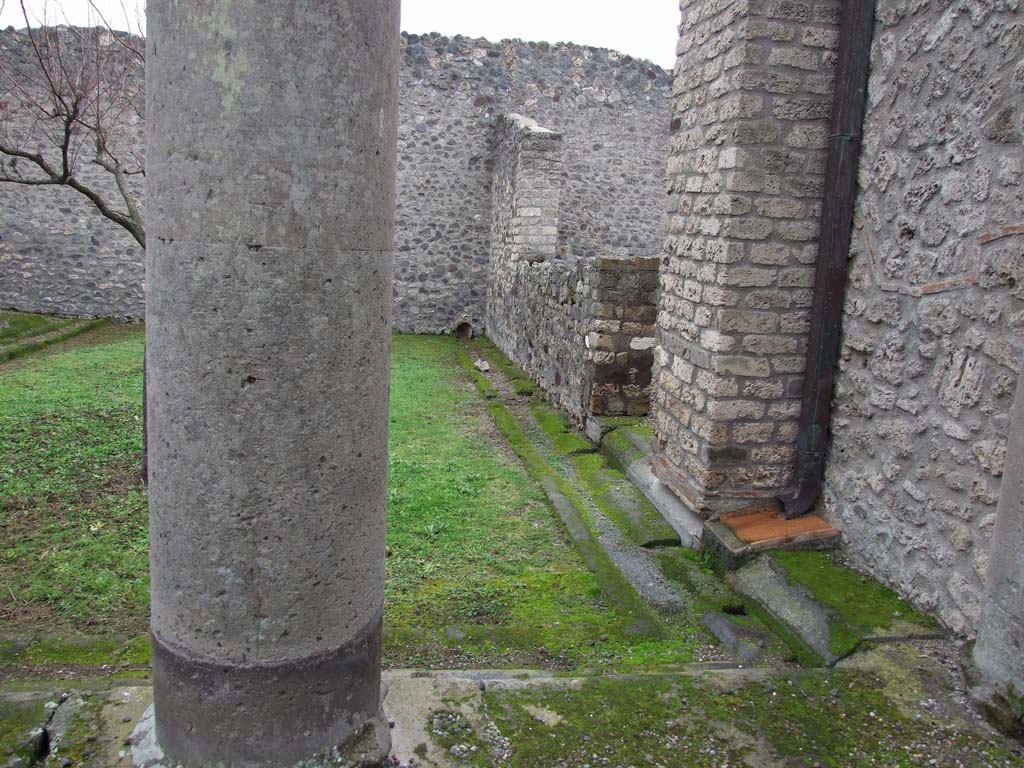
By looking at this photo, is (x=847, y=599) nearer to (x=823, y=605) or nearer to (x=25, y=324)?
(x=823, y=605)

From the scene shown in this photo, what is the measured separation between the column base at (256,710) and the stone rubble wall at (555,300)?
5.24 m

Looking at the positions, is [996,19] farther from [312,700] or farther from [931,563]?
[312,700]

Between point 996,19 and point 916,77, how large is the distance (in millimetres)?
503

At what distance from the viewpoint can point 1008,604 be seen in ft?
8.71

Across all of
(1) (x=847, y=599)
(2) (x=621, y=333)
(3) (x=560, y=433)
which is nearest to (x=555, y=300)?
(2) (x=621, y=333)

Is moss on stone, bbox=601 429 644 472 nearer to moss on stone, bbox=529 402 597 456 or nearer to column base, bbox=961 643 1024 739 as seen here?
moss on stone, bbox=529 402 597 456

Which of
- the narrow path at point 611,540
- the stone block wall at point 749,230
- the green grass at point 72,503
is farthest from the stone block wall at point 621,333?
the green grass at point 72,503

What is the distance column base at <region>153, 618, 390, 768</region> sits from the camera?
2.14 meters

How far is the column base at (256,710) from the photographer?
2145mm

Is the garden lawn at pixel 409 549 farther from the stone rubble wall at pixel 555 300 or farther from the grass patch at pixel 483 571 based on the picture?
the stone rubble wall at pixel 555 300

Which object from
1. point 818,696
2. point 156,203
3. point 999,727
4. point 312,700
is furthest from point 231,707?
point 999,727

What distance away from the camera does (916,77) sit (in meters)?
3.73

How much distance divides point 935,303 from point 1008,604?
1431 mm

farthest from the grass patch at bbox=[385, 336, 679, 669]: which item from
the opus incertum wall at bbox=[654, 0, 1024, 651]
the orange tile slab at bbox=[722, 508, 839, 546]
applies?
the opus incertum wall at bbox=[654, 0, 1024, 651]
